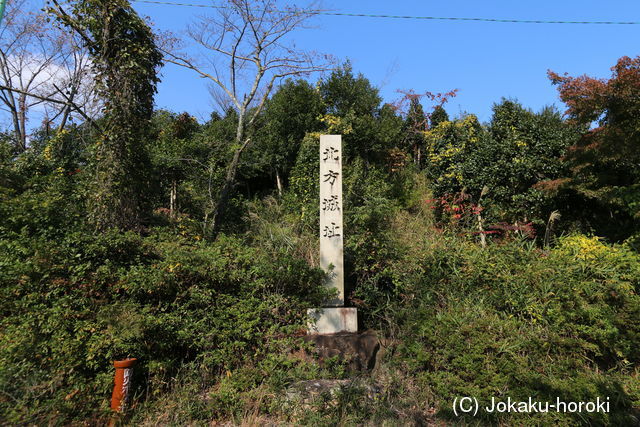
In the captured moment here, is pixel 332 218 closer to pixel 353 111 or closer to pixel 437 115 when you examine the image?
pixel 353 111

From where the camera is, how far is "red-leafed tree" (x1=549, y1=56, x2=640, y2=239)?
575cm

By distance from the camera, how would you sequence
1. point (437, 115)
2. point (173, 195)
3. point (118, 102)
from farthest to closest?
point (437, 115), point (173, 195), point (118, 102)

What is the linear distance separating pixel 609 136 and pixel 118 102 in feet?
27.8

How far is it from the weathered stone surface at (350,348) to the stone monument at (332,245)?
197 mm

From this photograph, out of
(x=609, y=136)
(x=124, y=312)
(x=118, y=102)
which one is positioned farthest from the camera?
(x=118, y=102)

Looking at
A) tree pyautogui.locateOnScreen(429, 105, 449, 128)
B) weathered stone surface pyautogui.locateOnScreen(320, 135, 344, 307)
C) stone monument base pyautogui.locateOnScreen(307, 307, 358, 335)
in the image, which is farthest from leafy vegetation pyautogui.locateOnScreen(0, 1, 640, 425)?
tree pyautogui.locateOnScreen(429, 105, 449, 128)

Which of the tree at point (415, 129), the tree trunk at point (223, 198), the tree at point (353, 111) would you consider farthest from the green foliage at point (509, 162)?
the tree trunk at point (223, 198)

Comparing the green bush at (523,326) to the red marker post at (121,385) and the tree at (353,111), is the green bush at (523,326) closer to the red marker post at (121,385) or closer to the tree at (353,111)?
the red marker post at (121,385)

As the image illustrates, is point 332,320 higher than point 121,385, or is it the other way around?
point 332,320

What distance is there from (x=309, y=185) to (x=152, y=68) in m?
4.18

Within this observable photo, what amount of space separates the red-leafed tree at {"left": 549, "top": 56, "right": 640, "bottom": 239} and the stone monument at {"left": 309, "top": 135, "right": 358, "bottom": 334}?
442 cm

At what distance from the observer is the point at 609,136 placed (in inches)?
233

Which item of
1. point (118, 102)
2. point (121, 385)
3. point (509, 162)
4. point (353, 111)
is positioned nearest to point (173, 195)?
point (118, 102)

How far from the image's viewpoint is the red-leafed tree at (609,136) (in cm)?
575
